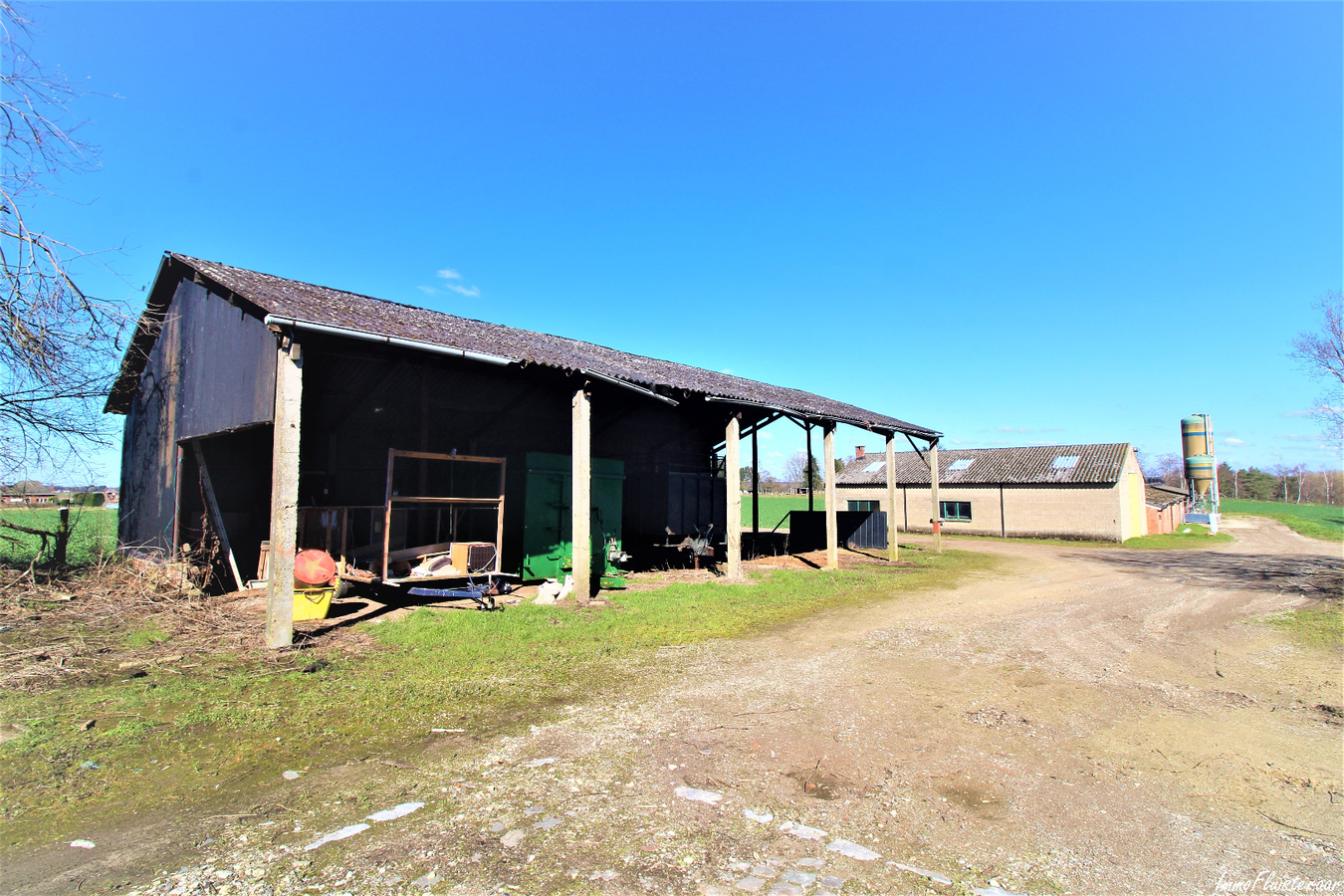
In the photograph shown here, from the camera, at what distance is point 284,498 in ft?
22.4

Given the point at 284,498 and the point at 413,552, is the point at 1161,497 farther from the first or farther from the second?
the point at 284,498

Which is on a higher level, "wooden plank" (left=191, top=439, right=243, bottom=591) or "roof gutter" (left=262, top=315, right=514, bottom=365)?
"roof gutter" (left=262, top=315, right=514, bottom=365)

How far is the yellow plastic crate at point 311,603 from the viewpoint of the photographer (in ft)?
25.8

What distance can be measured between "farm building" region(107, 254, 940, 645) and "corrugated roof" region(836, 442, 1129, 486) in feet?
57.6

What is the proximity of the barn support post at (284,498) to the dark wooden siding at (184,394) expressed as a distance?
2.42 feet

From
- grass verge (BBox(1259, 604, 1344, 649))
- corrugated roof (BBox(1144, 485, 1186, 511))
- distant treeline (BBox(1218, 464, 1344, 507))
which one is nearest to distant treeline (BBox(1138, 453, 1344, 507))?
distant treeline (BBox(1218, 464, 1344, 507))

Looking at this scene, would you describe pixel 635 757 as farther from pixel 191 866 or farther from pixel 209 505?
pixel 209 505

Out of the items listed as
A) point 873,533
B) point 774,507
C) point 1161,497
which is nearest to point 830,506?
point 873,533

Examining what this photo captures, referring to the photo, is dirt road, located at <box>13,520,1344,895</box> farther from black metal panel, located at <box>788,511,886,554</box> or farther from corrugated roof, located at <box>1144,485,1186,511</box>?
corrugated roof, located at <box>1144,485,1186,511</box>

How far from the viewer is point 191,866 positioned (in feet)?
9.22

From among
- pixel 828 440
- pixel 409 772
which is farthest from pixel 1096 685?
pixel 828 440

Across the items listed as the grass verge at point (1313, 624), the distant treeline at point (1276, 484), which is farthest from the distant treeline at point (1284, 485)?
the grass verge at point (1313, 624)

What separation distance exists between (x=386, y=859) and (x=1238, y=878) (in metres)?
3.90

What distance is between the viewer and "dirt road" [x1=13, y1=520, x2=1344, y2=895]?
9.16 feet
